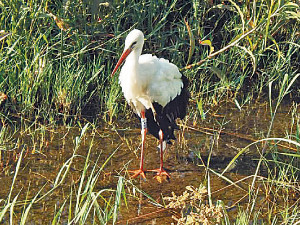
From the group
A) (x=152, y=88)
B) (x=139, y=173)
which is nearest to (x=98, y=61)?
(x=152, y=88)

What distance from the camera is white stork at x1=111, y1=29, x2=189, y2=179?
13.1ft

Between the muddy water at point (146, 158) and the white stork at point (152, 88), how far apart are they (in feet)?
0.54

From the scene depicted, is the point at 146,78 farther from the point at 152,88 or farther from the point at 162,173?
the point at 162,173

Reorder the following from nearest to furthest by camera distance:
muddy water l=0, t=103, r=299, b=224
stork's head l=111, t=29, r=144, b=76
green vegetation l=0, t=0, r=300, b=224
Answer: muddy water l=0, t=103, r=299, b=224
stork's head l=111, t=29, r=144, b=76
green vegetation l=0, t=0, r=300, b=224

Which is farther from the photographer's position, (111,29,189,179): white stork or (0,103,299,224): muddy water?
(111,29,189,179): white stork

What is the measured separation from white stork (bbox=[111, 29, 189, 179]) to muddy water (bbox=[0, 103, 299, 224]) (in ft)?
0.54

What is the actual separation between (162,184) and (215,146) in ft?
2.48

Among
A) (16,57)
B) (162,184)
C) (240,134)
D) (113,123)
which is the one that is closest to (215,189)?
(162,184)

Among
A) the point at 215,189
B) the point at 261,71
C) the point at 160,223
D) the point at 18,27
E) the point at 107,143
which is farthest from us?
the point at 261,71

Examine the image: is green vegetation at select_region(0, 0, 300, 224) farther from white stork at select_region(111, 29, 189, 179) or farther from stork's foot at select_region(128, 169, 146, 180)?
stork's foot at select_region(128, 169, 146, 180)

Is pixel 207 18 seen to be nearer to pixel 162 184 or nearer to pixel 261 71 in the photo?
pixel 261 71

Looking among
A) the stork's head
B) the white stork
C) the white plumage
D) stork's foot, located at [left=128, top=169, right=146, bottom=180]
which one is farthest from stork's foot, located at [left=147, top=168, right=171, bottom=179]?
the stork's head

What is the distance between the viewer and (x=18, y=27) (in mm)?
4766

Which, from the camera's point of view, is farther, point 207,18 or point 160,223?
point 207,18
